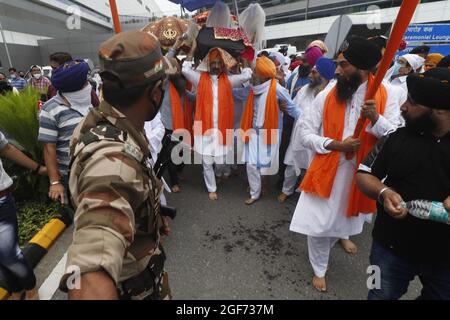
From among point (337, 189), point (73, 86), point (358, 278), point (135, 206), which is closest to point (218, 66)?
point (73, 86)

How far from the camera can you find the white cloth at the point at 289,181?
404 cm

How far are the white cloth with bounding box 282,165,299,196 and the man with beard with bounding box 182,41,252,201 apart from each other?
2.97 feet

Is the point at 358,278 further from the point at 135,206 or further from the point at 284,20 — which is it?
the point at 284,20

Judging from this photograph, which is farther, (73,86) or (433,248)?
(73,86)

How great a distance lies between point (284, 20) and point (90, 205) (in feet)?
132

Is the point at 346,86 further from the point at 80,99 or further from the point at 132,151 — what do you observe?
the point at 80,99

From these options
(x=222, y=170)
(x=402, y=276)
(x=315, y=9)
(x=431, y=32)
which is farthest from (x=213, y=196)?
(x=315, y=9)

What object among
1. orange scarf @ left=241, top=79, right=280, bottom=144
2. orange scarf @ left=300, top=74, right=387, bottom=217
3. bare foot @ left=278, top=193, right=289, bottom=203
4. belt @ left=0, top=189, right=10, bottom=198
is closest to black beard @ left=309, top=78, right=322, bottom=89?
orange scarf @ left=241, top=79, right=280, bottom=144

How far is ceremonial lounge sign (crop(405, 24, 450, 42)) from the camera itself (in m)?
11.2

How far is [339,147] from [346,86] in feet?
1.64

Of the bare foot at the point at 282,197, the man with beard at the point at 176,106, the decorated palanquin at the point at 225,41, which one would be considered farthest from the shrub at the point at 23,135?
the bare foot at the point at 282,197

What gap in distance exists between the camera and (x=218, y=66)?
3.75 meters

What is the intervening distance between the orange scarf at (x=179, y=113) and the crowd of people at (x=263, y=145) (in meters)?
0.02

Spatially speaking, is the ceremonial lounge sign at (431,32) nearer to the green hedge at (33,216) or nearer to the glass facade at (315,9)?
the green hedge at (33,216)
